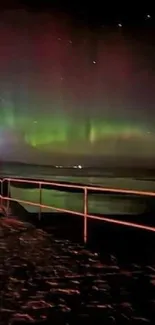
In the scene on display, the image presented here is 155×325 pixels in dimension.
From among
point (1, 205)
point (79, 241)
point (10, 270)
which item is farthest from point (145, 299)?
point (1, 205)

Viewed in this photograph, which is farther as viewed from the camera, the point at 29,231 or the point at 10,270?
the point at 29,231

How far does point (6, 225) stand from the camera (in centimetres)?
1143

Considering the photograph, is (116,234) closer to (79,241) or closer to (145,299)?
(79,241)

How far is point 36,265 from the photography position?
675cm

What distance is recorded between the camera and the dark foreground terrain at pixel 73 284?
14.3ft

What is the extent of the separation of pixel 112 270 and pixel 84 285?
857 mm

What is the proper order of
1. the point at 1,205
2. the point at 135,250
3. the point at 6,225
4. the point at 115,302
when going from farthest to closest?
the point at 1,205
the point at 6,225
the point at 135,250
the point at 115,302

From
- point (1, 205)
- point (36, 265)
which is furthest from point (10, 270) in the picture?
point (1, 205)

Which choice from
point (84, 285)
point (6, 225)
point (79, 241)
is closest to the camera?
point (84, 285)

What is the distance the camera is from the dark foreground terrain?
436 centimetres

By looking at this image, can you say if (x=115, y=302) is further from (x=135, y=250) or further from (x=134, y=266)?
(x=135, y=250)

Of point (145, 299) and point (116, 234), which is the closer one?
point (145, 299)

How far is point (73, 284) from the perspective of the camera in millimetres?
5602

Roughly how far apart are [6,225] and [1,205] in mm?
4425
